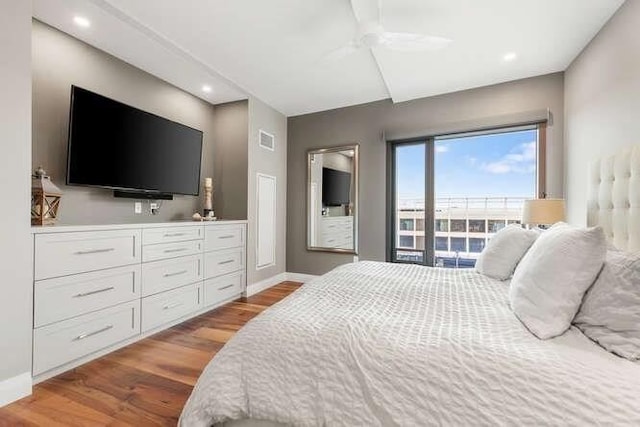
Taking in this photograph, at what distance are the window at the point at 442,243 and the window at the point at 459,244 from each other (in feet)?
0.39

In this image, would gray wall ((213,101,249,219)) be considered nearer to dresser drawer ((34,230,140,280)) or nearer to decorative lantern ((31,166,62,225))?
dresser drawer ((34,230,140,280))

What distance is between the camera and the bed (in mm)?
778

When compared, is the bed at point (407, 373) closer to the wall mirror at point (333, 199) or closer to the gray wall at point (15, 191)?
the gray wall at point (15, 191)

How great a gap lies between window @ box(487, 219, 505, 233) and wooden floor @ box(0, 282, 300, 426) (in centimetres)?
354

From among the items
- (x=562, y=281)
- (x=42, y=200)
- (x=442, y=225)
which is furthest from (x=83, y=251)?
(x=442, y=225)

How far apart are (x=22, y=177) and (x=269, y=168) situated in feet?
8.86

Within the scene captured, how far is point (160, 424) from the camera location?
1468 mm

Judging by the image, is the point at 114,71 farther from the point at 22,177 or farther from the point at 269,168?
the point at 269,168

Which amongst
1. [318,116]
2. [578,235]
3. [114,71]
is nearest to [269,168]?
[318,116]

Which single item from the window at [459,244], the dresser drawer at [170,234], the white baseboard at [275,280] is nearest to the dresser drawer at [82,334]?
the dresser drawer at [170,234]

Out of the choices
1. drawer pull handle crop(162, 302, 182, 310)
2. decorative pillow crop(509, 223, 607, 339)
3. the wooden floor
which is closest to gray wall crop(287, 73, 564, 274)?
drawer pull handle crop(162, 302, 182, 310)

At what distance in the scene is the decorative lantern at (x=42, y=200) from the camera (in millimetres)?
1937

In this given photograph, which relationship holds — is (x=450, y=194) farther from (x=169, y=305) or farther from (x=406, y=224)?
(x=169, y=305)

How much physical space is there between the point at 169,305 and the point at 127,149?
1512 mm
